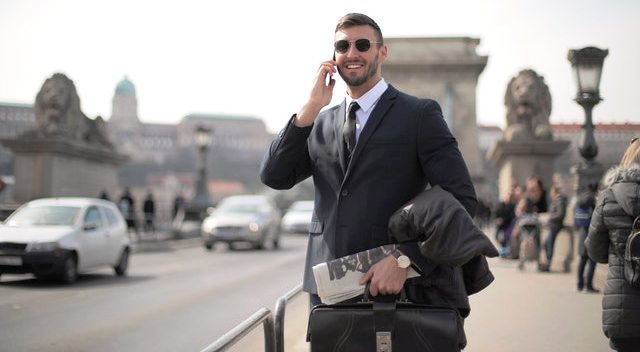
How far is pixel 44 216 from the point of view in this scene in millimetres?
13086

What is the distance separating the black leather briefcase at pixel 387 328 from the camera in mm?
2607

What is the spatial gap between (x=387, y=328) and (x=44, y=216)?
11549 mm

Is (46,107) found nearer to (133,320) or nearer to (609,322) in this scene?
(133,320)

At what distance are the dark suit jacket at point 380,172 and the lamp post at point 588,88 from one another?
1020 centimetres

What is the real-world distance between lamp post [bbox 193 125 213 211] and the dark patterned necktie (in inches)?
1055

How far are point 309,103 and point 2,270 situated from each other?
10.0 meters

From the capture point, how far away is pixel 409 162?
9.56 ft

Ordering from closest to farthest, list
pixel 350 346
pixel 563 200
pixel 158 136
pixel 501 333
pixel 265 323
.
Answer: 1. pixel 350 346
2. pixel 265 323
3. pixel 501 333
4. pixel 563 200
5. pixel 158 136

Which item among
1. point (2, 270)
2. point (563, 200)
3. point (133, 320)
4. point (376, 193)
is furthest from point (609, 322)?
point (2, 270)

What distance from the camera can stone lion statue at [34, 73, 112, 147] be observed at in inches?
921

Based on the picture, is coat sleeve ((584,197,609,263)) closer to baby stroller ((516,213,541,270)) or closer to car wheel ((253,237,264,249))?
baby stroller ((516,213,541,270))

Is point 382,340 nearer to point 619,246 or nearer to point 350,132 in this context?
point 350,132

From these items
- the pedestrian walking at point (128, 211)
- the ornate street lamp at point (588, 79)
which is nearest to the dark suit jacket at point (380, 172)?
the ornate street lamp at point (588, 79)

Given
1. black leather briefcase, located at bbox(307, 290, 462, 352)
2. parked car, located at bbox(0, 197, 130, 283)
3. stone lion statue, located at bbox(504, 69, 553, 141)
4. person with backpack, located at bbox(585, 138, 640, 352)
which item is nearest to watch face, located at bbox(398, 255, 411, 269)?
black leather briefcase, located at bbox(307, 290, 462, 352)
